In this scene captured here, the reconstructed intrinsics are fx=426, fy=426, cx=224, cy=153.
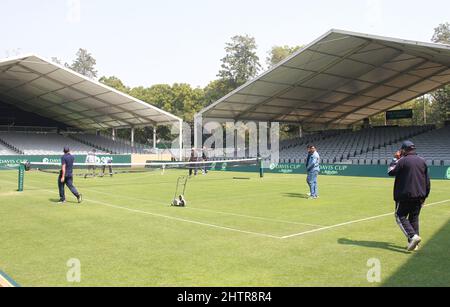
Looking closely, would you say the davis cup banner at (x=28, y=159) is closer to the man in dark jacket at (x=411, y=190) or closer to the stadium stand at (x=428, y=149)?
the stadium stand at (x=428, y=149)

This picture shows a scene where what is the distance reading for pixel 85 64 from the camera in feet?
416

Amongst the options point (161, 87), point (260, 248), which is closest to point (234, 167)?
point (260, 248)

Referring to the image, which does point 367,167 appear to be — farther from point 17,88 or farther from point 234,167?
point 17,88

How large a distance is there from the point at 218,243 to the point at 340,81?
3064 centimetres

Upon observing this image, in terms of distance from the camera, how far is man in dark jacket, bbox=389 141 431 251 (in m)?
8.11

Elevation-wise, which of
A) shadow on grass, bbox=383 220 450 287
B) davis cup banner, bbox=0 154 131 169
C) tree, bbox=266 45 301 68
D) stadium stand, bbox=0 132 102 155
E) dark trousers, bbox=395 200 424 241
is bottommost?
shadow on grass, bbox=383 220 450 287

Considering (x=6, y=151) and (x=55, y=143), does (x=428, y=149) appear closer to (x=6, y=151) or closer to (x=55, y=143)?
(x=6, y=151)

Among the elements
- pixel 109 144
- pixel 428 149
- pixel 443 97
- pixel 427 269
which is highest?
pixel 443 97

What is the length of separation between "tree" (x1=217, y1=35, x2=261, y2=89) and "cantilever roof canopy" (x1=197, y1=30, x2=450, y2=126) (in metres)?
49.2

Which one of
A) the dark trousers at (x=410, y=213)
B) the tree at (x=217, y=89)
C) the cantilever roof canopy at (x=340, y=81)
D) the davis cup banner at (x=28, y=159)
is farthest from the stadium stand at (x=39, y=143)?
the dark trousers at (x=410, y=213)

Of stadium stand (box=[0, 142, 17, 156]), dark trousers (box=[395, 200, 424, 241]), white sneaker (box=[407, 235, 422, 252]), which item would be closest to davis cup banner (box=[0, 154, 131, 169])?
stadium stand (box=[0, 142, 17, 156])

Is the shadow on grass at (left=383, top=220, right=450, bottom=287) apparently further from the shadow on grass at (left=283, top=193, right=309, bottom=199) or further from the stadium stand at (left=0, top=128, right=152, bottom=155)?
the stadium stand at (left=0, top=128, right=152, bottom=155)

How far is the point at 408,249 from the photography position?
8133 millimetres

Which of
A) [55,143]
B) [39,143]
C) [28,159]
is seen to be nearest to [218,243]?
[28,159]
